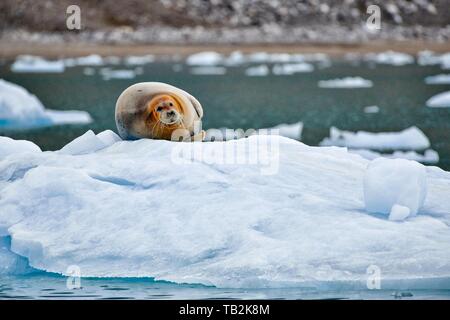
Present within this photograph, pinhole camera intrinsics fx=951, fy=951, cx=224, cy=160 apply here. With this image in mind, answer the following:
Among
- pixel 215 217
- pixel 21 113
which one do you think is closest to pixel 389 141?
pixel 21 113

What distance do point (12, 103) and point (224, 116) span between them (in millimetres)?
2684

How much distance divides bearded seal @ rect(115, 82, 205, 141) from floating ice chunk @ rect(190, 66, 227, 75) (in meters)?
15.0

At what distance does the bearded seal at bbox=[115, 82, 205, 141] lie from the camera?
199 inches

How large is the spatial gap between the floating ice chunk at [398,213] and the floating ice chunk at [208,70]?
16.1 metres

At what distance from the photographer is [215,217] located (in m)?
4.08

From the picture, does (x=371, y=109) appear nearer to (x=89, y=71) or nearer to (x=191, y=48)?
(x=89, y=71)

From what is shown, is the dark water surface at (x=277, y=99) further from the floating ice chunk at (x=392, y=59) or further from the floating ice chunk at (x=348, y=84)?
the floating ice chunk at (x=392, y=59)

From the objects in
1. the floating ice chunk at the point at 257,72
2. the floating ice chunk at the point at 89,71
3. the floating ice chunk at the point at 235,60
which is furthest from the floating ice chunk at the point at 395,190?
the floating ice chunk at the point at 235,60

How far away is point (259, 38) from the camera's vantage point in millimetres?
30047

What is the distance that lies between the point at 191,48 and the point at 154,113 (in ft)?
78.6

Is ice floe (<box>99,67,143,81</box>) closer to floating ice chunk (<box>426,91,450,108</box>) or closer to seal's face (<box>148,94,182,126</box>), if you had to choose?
floating ice chunk (<box>426,91,450,108</box>)
